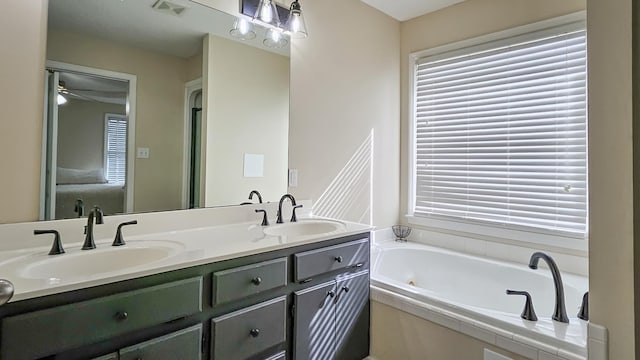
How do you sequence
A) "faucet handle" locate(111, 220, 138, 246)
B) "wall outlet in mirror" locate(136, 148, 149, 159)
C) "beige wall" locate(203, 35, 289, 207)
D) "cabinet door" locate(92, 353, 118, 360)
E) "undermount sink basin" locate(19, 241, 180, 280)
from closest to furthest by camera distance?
1. "cabinet door" locate(92, 353, 118, 360)
2. "undermount sink basin" locate(19, 241, 180, 280)
3. "faucet handle" locate(111, 220, 138, 246)
4. "wall outlet in mirror" locate(136, 148, 149, 159)
5. "beige wall" locate(203, 35, 289, 207)

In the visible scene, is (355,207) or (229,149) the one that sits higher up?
(229,149)

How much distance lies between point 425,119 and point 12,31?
9.05 ft

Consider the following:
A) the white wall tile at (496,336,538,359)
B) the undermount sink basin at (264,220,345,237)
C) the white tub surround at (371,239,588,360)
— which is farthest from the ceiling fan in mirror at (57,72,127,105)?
the white wall tile at (496,336,538,359)

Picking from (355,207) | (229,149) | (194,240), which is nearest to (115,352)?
(194,240)

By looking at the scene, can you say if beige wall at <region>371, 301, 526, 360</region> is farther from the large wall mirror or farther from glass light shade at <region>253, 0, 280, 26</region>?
glass light shade at <region>253, 0, 280, 26</region>

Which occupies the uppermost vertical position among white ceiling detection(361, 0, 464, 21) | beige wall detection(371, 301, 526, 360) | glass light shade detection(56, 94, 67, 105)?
white ceiling detection(361, 0, 464, 21)

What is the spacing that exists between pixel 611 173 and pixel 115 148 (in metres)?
2.12

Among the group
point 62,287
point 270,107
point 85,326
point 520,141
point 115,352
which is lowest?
point 115,352

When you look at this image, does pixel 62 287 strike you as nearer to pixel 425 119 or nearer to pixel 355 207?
pixel 355 207

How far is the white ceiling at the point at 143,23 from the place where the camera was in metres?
1.50

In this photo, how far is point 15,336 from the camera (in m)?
0.90

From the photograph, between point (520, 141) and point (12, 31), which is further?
point (520, 141)

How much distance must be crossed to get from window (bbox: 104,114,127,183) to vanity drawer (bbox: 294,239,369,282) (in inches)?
37.5

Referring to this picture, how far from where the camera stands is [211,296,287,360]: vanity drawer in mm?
1309
